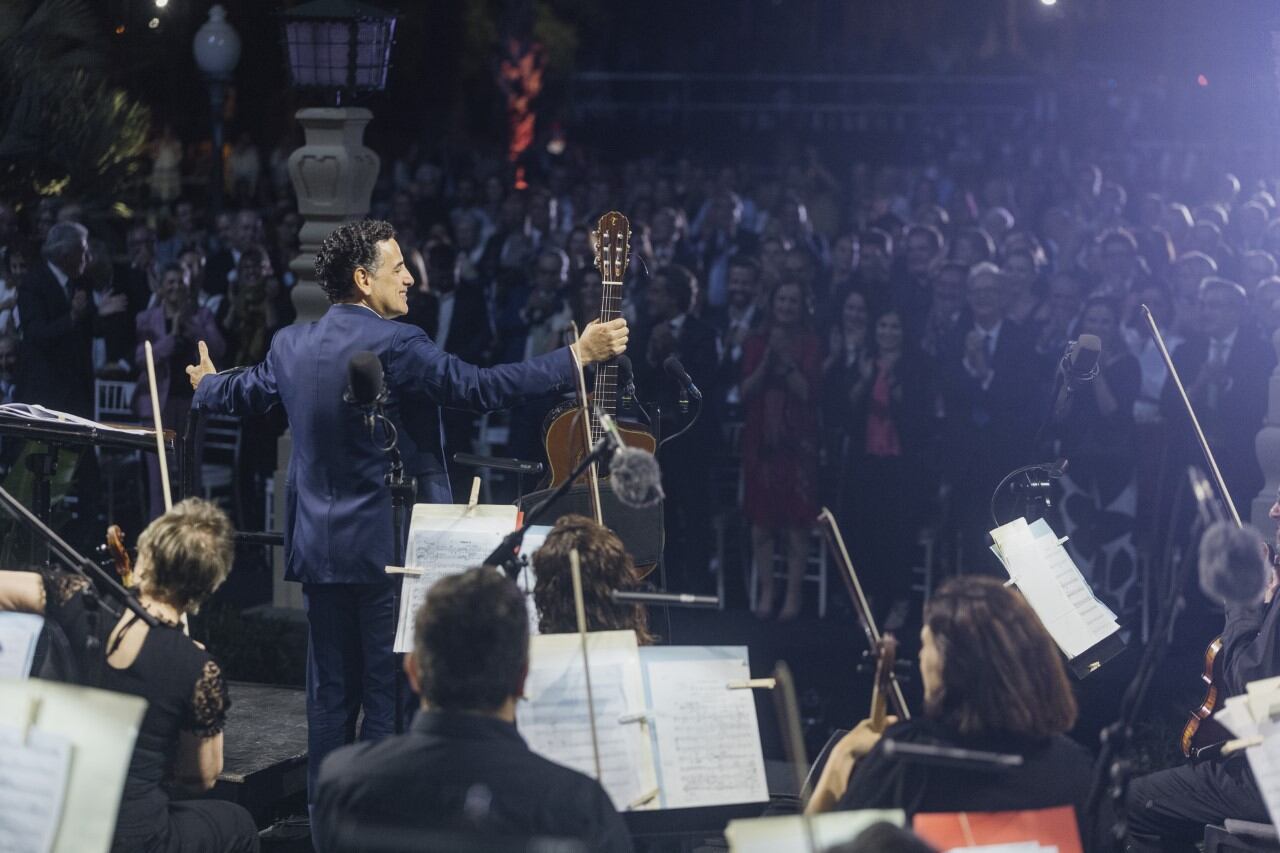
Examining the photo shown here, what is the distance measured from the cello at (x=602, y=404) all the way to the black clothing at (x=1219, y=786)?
1.93 meters

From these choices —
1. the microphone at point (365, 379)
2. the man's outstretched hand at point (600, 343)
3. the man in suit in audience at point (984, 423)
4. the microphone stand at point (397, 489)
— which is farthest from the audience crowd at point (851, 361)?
the microphone at point (365, 379)

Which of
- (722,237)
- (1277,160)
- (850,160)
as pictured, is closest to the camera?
(722,237)

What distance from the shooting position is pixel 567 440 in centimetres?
555

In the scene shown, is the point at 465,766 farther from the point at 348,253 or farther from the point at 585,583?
the point at 348,253

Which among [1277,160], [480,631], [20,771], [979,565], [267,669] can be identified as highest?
[1277,160]

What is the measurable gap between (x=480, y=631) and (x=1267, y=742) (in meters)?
1.67

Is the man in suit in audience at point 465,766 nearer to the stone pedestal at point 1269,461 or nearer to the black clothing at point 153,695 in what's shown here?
the black clothing at point 153,695

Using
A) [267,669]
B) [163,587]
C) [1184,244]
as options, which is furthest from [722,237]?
[163,587]

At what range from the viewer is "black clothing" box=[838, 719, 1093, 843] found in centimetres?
332

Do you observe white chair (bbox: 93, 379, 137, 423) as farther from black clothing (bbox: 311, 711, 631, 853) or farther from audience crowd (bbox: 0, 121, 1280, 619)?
black clothing (bbox: 311, 711, 631, 853)

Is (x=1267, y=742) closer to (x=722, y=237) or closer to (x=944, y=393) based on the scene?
(x=944, y=393)

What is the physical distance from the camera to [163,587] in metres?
3.95

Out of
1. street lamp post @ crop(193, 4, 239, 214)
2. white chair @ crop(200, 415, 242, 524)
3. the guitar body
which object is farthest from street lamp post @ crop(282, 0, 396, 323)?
street lamp post @ crop(193, 4, 239, 214)

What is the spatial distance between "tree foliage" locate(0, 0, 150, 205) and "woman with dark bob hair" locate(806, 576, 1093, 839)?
7.43 m
